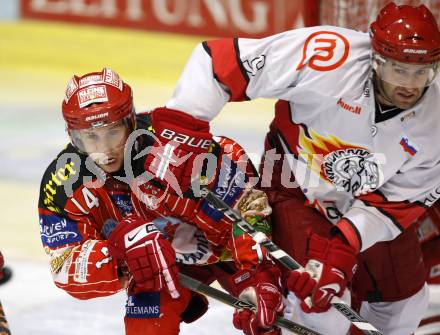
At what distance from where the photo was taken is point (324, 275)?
3.06 meters

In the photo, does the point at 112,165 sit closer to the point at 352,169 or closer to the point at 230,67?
the point at 230,67

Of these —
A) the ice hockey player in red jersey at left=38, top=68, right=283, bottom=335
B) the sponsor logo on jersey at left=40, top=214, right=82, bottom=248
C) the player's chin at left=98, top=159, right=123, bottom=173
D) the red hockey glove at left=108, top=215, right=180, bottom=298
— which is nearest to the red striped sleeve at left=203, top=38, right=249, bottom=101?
the ice hockey player in red jersey at left=38, top=68, right=283, bottom=335

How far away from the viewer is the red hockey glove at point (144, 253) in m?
2.99

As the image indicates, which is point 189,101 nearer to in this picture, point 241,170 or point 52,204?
point 241,170

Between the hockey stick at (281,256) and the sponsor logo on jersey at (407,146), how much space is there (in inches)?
19.6

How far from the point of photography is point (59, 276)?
315 centimetres

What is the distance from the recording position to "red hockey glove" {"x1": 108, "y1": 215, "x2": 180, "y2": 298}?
2990 mm

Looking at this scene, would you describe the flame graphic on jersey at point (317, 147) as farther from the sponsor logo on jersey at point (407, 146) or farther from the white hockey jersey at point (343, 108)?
the sponsor logo on jersey at point (407, 146)

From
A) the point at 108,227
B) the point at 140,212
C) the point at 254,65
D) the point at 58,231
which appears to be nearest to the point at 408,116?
the point at 254,65

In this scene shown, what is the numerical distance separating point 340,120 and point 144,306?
838 mm

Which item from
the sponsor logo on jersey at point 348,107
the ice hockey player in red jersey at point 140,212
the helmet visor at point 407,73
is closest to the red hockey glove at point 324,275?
the ice hockey player in red jersey at point 140,212

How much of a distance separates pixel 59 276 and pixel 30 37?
4.78m

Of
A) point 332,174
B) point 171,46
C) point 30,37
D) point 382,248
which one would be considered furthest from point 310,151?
point 30,37

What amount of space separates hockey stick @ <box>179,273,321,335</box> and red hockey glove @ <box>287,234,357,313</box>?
64 mm
